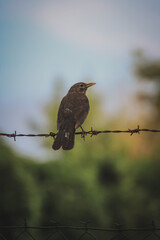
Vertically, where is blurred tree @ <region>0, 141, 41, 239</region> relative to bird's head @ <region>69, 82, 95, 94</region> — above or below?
below

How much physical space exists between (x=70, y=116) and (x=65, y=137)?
0.73 m

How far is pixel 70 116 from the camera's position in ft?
18.3

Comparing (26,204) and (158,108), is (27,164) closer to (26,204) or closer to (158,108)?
(26,204)

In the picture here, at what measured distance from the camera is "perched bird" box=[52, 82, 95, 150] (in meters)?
4.86

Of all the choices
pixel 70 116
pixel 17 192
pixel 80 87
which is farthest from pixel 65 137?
pixel 17 192

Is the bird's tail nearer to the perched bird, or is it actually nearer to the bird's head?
the perched bird

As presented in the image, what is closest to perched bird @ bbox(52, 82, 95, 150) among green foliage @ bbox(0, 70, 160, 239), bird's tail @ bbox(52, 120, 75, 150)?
bird's tail @ bbox(52, 120, 75, 150)

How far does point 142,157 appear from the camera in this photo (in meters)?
26.8

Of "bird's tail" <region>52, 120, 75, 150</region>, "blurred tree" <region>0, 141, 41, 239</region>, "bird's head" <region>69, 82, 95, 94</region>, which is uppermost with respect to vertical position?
"bird's head" <region>69, 82, 95, 94</region>

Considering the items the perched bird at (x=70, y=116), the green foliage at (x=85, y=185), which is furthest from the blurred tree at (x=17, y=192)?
the perched bird at (x=70, y=116)

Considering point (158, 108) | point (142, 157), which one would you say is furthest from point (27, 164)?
point (158, 108)

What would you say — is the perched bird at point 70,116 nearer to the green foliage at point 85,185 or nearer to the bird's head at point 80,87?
the bird's head at point 80,87

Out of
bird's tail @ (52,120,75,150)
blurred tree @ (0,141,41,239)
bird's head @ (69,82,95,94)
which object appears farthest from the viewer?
blurred tree @ (0,141,41,239)

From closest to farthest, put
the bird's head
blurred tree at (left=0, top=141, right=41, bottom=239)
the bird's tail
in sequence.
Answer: the bird's tail
the bird's head
blurred tree at (left=0, top=141, right=41, bottom=239)
